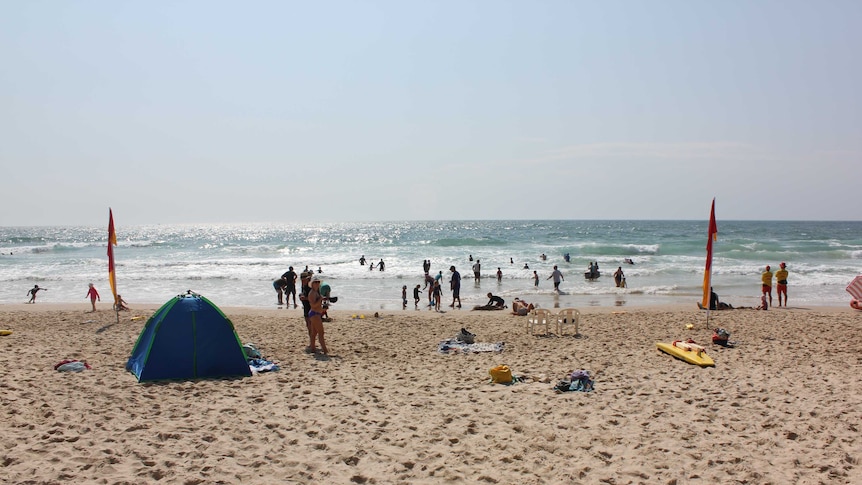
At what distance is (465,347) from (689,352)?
4.09 m

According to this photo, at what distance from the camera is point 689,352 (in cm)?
910

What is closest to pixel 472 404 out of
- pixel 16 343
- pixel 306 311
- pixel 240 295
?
pixel 306 311

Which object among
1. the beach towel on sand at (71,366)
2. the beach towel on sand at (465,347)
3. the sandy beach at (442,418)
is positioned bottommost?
the beach towel on sand at (465,347)

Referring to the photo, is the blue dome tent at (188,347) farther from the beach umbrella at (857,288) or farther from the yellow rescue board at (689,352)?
the beach umbrella at (857,288)

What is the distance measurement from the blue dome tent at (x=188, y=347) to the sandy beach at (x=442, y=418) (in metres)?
0.35

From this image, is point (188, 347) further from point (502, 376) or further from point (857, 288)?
point (857, 288)

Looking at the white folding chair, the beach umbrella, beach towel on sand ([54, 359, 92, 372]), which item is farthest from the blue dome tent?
the beach umbrella

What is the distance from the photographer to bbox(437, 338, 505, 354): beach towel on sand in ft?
33.9

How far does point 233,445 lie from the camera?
18.0 feet

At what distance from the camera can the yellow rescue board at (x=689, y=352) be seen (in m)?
8.75

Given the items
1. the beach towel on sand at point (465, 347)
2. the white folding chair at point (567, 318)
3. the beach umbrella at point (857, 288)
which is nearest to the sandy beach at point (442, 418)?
the beach towel on sand at point (465, 347)

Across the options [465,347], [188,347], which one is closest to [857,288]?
[465,347]

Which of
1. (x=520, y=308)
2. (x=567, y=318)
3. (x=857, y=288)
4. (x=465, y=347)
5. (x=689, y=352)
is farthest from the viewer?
(x=857, y=288)

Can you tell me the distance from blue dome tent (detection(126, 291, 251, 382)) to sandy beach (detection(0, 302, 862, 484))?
0.35 meters
